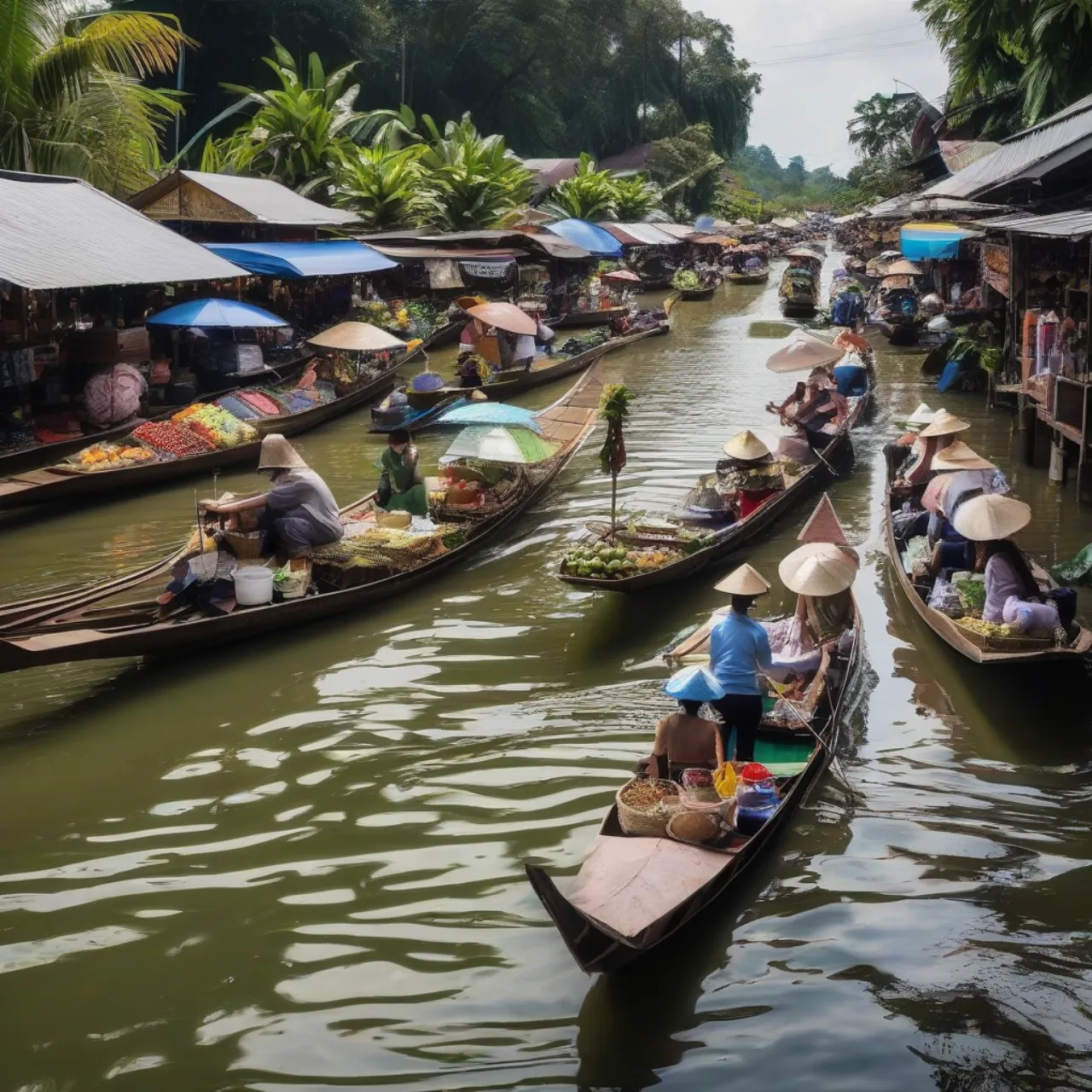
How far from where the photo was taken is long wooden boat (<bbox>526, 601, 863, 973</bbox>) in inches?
191

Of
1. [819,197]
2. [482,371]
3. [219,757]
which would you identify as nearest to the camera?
[219,757]

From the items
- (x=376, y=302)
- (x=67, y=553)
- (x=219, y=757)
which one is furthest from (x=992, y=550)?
(x=376, y=302)

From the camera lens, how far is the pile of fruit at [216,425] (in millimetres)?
15359

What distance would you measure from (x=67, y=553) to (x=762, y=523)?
278 inches

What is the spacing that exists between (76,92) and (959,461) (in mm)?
14497

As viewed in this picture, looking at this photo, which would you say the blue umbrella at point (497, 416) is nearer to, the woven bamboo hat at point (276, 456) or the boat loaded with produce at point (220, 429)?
the woven bamboo hat at point (276, 456)

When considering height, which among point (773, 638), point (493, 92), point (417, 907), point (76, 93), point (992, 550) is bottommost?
point (417, 907)

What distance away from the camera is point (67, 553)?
12.5 metres

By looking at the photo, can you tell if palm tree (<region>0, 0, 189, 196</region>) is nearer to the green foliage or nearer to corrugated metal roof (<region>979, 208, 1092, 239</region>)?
corrugated metal roof (<region>979, 208, 1092, 239</region>)

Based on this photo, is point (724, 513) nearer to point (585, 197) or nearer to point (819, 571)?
point (819, 571)

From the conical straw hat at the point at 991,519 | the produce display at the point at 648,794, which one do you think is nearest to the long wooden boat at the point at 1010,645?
the conical straw hat at the point at 991,519

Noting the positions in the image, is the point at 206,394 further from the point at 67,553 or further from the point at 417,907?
the point at 417,907

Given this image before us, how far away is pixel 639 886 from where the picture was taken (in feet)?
17.6

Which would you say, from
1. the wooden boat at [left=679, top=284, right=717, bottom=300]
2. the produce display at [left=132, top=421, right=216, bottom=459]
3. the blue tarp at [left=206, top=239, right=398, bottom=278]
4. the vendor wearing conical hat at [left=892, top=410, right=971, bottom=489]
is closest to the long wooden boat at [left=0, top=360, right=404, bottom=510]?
the produce display at [left=132, top=421, right=216, bottom=459]
